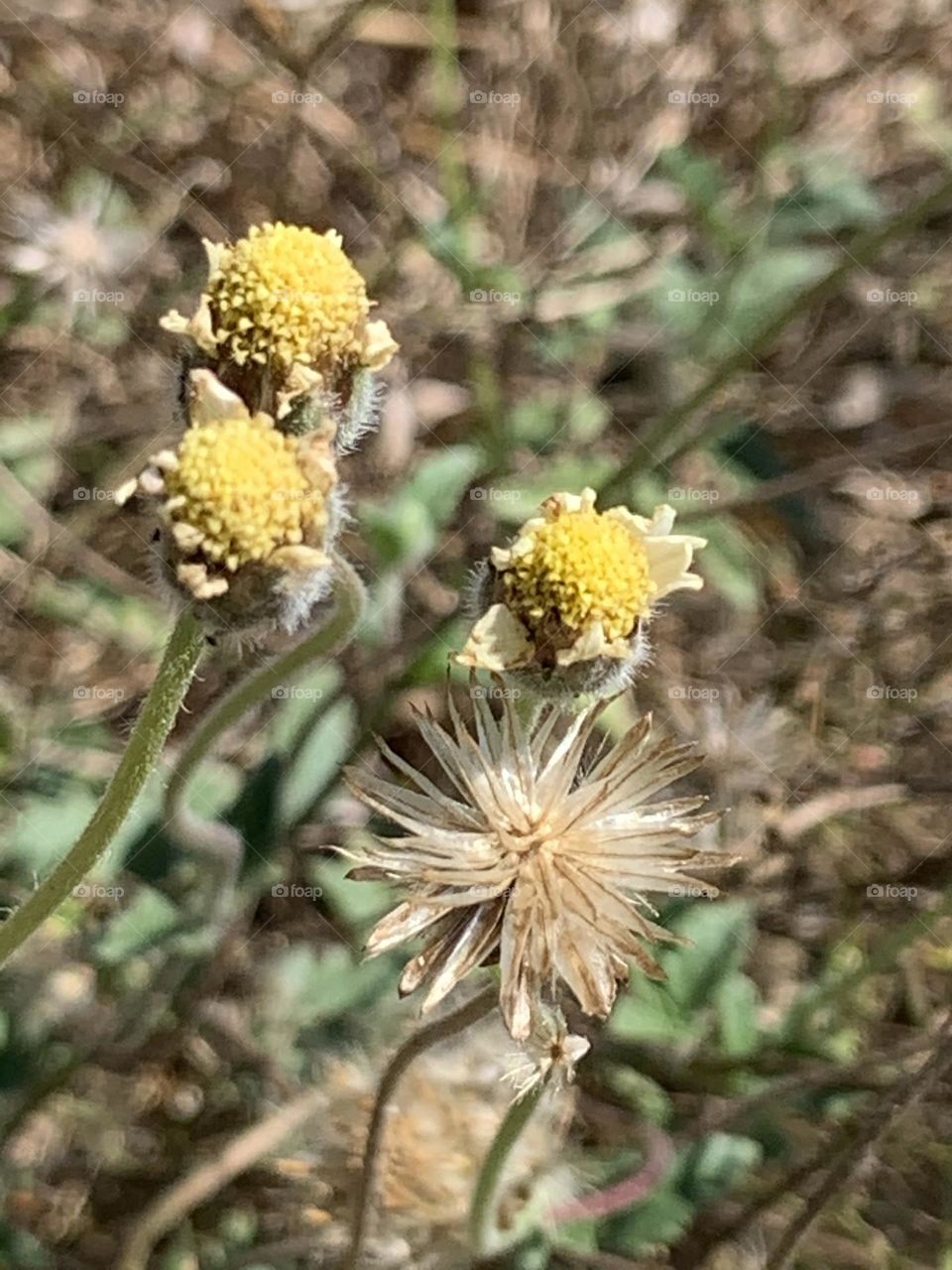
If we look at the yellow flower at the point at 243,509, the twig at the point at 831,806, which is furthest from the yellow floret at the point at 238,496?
the twig at the point at 831,806

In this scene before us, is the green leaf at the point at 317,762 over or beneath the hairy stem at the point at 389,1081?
over

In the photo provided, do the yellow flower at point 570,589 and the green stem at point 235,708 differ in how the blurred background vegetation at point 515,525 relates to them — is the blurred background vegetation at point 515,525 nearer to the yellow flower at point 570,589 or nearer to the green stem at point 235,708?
the green stem at point 235,708

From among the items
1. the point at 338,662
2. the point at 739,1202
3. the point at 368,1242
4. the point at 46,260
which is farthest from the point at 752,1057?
the point at 46,260

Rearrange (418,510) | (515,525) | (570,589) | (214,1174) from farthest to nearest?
(515,525) < (418,510) < (214,1174) < (570,589)

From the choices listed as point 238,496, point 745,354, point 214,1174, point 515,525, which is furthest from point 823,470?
point 238,496

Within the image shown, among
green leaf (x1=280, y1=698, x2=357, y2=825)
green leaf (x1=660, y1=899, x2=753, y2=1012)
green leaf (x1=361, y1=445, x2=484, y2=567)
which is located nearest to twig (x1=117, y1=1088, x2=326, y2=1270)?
green leaf (x1=280, y1=698, x2=357, y2=825)

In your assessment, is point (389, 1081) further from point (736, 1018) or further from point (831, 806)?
point (831, 806)
